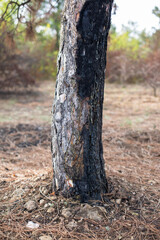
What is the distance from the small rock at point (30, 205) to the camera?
1702 mm

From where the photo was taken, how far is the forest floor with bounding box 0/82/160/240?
1.53 m

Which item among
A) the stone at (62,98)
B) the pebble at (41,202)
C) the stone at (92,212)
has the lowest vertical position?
the stone at (92,212)

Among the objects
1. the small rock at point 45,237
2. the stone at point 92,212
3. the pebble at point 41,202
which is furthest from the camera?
the pebble at point 41,202

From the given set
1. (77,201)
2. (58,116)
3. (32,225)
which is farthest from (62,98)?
(32,225)

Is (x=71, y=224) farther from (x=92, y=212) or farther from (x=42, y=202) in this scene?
(x=42, y=202)

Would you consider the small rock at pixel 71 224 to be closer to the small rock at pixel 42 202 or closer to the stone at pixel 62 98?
the small rock at pixel 42 202

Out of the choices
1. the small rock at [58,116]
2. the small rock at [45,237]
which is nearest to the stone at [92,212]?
the small rock at [45,237]

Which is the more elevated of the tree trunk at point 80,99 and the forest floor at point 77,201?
the tree trunk at point 80,99

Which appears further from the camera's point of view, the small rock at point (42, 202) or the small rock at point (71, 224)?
the small rock at point (42, 202)

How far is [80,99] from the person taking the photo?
1589mm

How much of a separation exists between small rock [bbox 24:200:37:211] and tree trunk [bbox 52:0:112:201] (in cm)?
19

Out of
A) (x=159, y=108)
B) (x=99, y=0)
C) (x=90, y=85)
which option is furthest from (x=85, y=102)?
(x=159, y=108)

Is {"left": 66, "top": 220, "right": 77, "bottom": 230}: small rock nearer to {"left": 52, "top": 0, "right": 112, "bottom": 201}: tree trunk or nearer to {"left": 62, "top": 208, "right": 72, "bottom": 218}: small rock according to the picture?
{"left": 62, "top": 208, "right": 72, "bottom": 218}: small rock

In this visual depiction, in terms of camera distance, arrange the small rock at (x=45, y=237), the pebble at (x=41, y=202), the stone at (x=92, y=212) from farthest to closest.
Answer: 1. the pebble at (x=41, y=202)
2. the stone at (x=92, y=212)
3. the small rock at (x=45, y=237)
